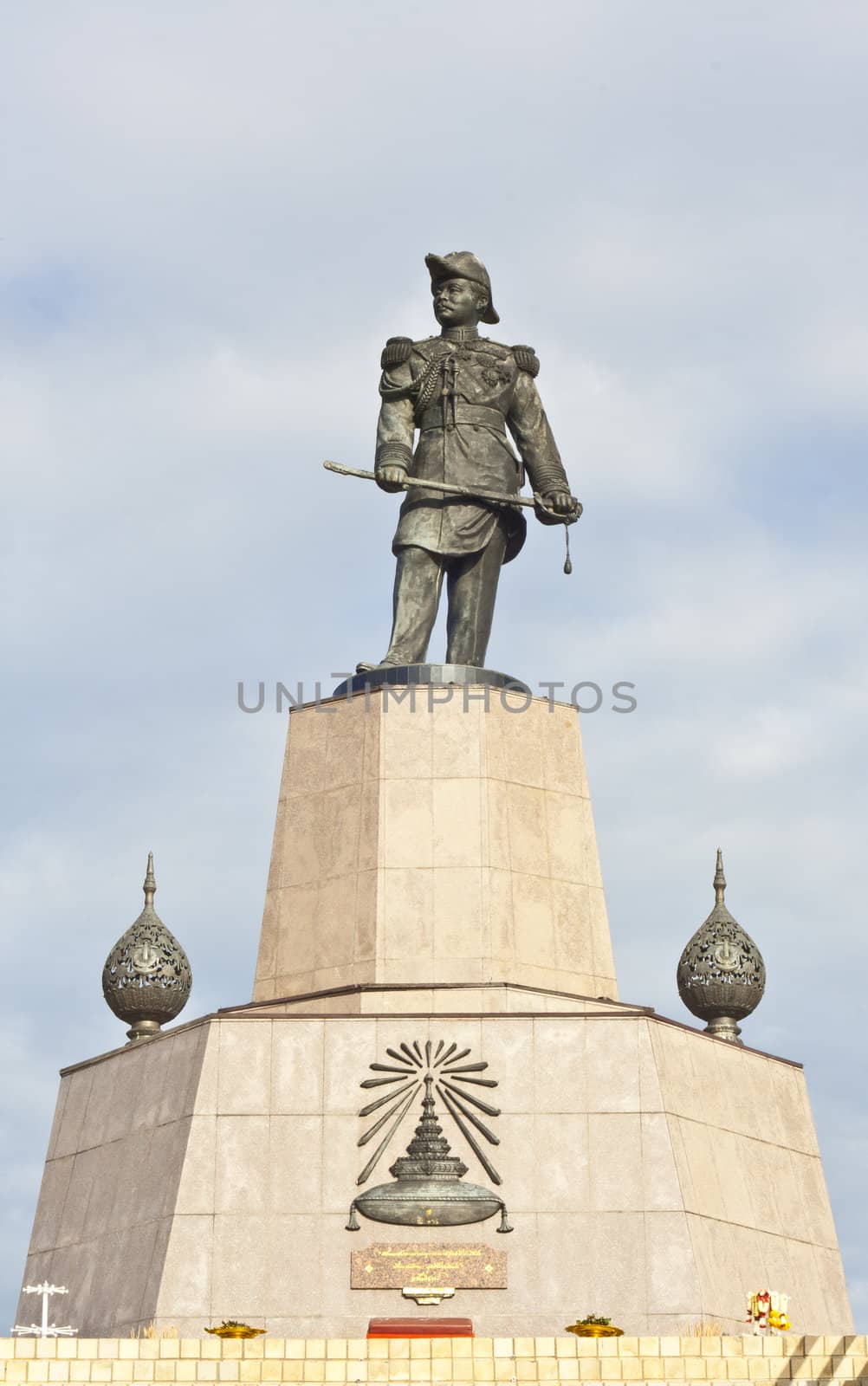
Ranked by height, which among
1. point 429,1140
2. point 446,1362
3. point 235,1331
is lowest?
point 446,1362

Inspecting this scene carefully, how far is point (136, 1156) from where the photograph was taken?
27750mm

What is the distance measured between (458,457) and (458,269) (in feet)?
7.10

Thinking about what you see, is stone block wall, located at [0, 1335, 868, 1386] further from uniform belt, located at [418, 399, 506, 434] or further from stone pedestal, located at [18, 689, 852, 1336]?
uniform belt, located at [418, 399, 506, 434]

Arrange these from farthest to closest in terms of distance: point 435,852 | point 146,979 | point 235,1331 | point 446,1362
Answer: point 146,979, point 435,852, point 235,1331, point 446,1362

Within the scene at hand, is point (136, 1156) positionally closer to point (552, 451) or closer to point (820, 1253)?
point (820, 1253)

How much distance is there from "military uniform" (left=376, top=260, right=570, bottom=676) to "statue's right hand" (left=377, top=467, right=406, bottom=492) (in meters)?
0.17

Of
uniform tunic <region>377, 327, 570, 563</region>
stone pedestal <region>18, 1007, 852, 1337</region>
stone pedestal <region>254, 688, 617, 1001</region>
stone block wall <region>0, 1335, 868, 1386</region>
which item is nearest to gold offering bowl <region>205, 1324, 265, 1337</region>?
stone block wall <region>0, 1335, 868, 1386</region>

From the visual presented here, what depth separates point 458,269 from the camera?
31.4m

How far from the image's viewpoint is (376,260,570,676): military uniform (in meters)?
30.6

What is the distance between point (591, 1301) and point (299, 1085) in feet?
11.1

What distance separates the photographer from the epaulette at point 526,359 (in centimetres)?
3153

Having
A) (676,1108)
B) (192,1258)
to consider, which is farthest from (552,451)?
(192,1258)

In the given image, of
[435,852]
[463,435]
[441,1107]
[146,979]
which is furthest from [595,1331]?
[463,435]

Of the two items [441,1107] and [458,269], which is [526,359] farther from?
[441,1107]
